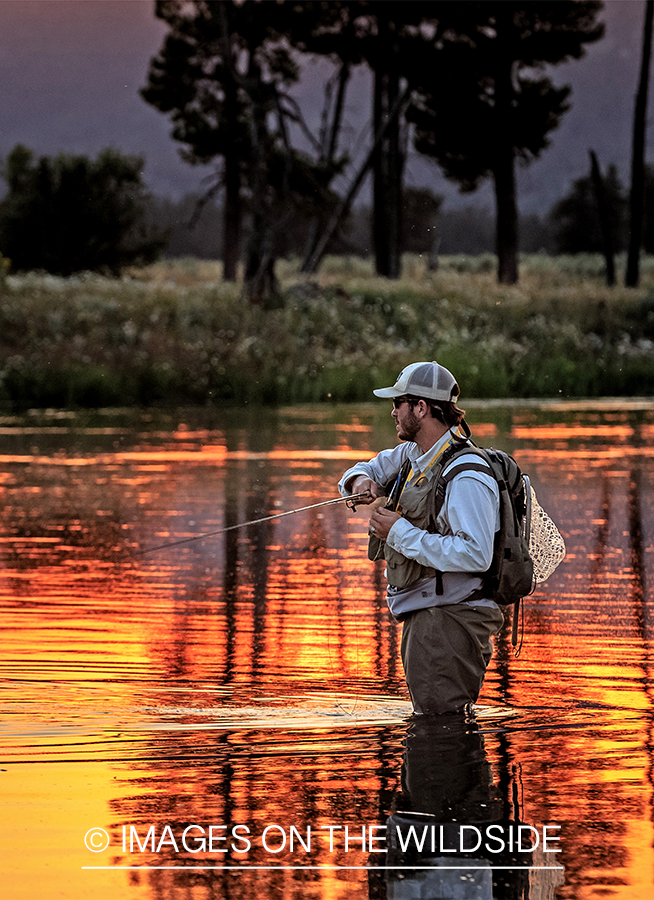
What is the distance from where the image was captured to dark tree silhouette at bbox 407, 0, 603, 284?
165ft

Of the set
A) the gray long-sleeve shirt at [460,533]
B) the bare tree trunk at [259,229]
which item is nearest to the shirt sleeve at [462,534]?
Result: the gray long-sleeve shirt at [460,533]

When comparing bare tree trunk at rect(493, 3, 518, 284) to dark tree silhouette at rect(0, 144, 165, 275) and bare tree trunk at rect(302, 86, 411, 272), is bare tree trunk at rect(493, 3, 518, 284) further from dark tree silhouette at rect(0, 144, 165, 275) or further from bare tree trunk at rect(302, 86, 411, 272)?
dark tree silhouette at rect(0, 144, 165, 275)

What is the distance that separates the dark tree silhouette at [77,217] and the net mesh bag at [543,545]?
183ft

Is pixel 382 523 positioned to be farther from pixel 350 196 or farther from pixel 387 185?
pixel 387 185

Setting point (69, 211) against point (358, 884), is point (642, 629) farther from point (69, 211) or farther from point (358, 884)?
point (69, 211)

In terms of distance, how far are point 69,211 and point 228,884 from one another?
204 ft

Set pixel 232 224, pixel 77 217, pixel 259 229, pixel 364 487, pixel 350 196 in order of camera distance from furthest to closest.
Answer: pixel 77 217, pixel 232 224, pixel 350 196, pixel 259 229, pixel 364 487

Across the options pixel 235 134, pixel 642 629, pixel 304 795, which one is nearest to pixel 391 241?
pixel 235 134

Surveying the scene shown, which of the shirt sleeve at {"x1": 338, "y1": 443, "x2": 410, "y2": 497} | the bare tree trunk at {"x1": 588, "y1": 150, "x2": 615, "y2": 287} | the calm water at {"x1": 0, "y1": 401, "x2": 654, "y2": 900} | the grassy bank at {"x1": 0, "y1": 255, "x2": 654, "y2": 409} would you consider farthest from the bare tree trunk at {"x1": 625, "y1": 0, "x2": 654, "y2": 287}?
the shirt sleeve at {"x1": 338, "y1": 443, "x2": 410, "y2": 497}

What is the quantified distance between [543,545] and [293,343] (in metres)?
24.8

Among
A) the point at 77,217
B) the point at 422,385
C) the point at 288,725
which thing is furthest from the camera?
the point at 77,217

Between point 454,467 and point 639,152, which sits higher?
point 639,152

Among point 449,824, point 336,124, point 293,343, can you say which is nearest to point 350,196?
point 336,124

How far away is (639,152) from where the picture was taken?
49.8 m
